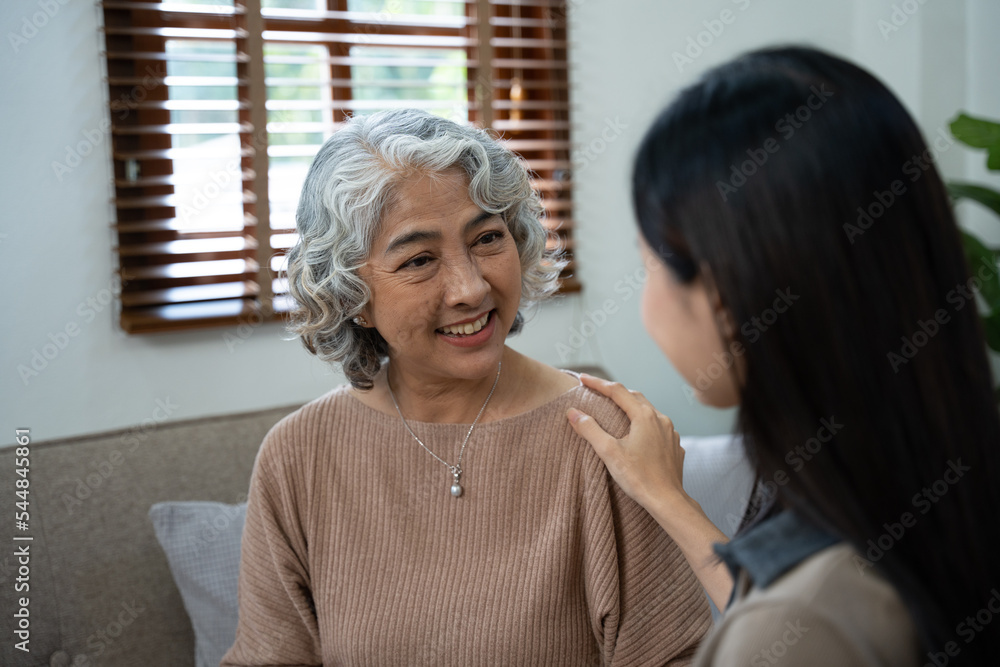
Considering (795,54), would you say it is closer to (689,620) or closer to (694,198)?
(694,198)

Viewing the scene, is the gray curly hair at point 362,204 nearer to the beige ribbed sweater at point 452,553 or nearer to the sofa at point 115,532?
the beige ribbed sweater at point 452,553

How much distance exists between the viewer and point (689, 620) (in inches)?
51.0

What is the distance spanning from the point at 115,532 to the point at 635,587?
1.31 metres

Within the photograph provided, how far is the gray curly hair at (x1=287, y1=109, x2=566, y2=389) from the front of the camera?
1362 mm

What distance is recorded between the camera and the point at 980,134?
214 cm

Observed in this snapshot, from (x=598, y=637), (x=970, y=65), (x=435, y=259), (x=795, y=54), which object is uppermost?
(x=970, y=65)

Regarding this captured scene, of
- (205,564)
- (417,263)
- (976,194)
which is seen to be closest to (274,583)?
(205,564)

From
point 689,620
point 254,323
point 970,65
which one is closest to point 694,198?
point 689,620

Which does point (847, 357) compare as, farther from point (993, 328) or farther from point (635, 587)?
point (993, 328)

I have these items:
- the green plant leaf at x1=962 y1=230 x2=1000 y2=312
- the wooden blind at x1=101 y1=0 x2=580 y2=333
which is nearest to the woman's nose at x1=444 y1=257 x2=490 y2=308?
the wooden blind at x1=101 y1=0 x2=580 y2=333

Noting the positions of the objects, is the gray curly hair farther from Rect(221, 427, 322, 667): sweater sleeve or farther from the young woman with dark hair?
the young woman with dark hair

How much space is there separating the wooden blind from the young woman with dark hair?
5.17 feet

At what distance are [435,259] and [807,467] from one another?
79cm

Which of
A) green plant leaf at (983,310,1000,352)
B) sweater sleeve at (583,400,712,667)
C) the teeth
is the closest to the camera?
sweater sleeve at (583,400,712,667)
